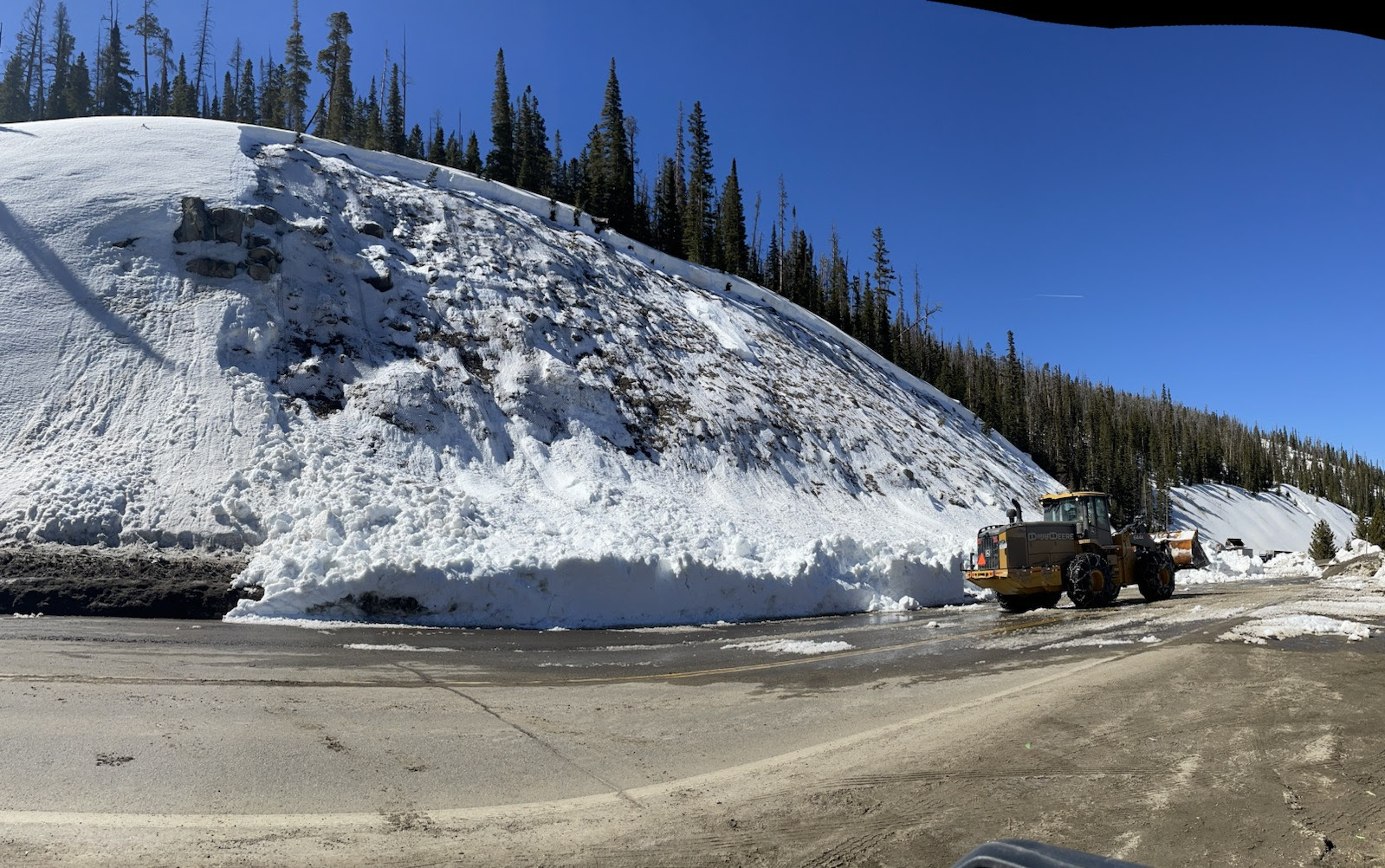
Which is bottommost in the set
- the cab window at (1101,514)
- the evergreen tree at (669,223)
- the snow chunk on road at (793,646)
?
the snow chunk on road at (793,646)

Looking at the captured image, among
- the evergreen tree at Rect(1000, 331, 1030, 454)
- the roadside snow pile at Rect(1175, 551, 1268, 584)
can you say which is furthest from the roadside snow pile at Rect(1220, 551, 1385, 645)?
the evergreen tree at Rect(1000, 331, 1030, 454)

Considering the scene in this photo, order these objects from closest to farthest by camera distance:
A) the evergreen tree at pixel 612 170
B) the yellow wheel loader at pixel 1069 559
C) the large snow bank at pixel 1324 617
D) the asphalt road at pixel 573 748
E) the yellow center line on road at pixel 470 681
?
the asphalt road at pixel 573 748 < the yellow center line on road at pixel 470 681 < the large snow bank at pixel 1324 617 < the yellow wheel loader at pixel 1069 559 < the evergreen tree at pixel 612 170

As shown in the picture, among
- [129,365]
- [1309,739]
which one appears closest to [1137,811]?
[1309,739]

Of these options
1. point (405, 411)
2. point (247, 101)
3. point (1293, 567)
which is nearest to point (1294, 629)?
point (405, 411)

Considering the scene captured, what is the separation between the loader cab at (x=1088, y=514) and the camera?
58.2 feet

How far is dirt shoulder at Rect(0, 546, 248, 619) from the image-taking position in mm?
12570

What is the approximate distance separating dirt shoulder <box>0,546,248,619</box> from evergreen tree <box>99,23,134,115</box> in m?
69.1

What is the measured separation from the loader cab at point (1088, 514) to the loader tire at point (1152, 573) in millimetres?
957

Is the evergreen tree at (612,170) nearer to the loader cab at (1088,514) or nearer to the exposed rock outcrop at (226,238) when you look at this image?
the exposed rock outcrop at (226,238)

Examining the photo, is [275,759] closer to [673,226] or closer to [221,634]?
[221,634]

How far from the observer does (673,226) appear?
52562 millimetres

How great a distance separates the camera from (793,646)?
11148 millimetres

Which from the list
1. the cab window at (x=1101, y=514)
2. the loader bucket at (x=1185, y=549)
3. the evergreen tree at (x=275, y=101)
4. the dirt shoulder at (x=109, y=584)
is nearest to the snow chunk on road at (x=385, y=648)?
the dirt shoulder at (x=109, y=584)

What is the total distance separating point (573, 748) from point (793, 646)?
587 cm
